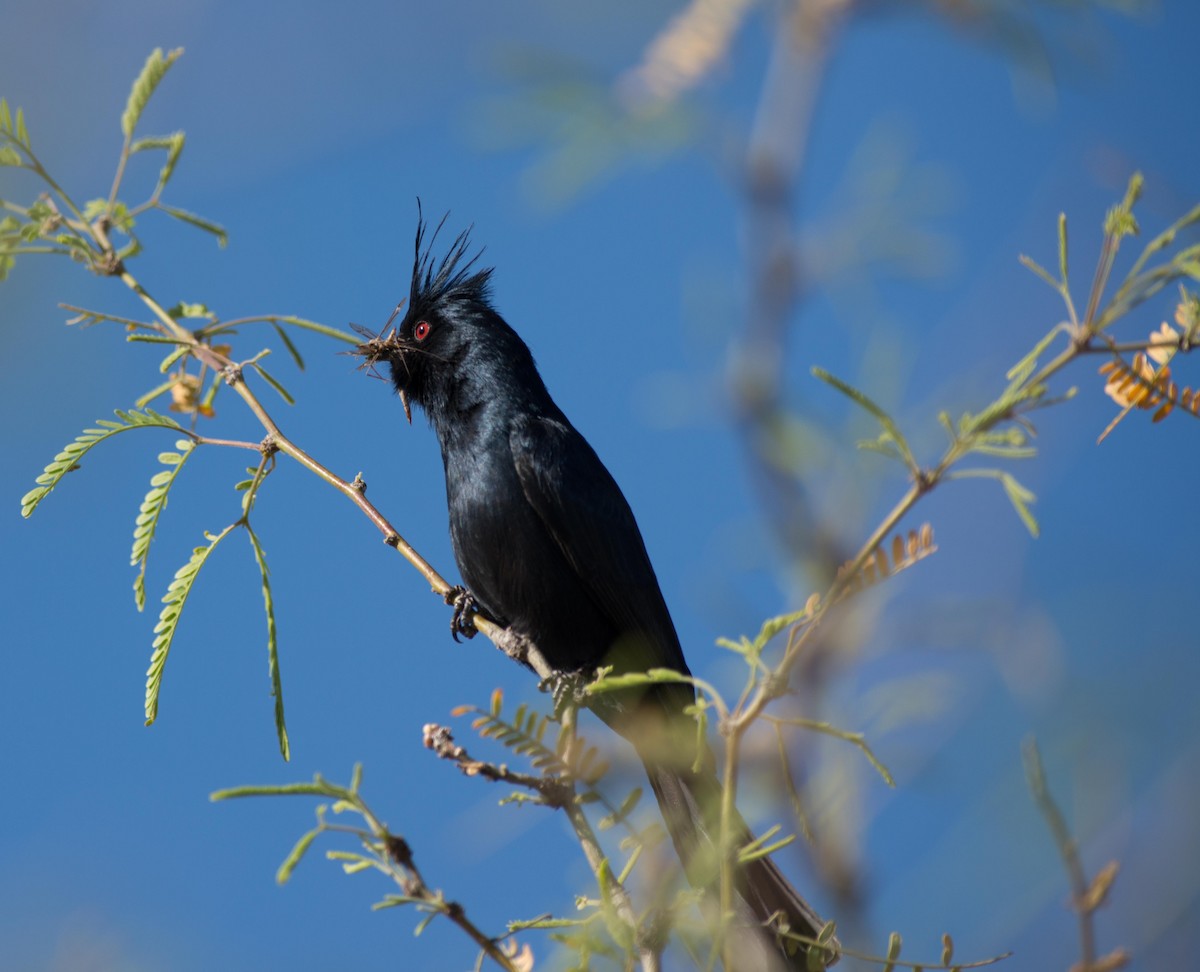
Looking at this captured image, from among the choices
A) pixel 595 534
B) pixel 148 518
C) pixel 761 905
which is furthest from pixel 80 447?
pixel 595 534

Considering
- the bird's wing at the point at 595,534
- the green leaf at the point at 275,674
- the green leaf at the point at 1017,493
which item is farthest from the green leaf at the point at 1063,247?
the bird's wing at the point at 595,534

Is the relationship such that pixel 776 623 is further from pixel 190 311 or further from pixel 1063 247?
pixel 190 311

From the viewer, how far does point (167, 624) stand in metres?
2.23

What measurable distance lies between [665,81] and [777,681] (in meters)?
2.95

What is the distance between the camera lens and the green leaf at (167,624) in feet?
7.17

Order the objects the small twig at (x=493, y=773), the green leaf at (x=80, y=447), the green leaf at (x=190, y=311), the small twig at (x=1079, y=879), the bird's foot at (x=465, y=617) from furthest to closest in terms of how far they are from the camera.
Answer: the bird's foot at (x=465, y=617) → the green leaf at (x=190, y=311) → the green leaf at (x=80, y=447) → the small twig at (x=493, y=773) → the small twig at (x=1079, y=879)

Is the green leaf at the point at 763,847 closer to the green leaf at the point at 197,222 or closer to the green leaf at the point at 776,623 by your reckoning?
the green leaf at the point at 776,623

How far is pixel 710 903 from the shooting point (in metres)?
1.75

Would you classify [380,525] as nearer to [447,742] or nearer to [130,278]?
[130,278]

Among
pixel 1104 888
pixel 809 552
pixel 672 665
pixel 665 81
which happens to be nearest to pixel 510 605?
pixel 672 665

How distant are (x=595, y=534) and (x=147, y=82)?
2197 millimetres

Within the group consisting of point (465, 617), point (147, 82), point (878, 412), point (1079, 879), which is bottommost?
point (1079, 879)

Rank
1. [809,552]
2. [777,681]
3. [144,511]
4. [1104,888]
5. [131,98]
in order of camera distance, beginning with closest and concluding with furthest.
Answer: [1104,888] < [777,681] < [144,511] < [131,98] < [809,552]

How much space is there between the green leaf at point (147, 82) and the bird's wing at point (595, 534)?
6.39 ft
